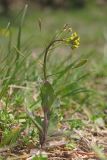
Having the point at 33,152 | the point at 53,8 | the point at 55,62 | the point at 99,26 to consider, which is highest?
the point at 53,8

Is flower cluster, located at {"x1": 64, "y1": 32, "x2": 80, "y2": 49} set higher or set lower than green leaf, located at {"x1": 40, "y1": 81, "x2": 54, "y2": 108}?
higher


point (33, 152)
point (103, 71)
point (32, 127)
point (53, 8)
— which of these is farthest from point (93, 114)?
point (53, 8)

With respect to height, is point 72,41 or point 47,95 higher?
point 72,41

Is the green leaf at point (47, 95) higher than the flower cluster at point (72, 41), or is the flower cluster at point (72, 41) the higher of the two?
the flower cluster at point (72, 41)

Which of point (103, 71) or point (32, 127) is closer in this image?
point (32, 127)

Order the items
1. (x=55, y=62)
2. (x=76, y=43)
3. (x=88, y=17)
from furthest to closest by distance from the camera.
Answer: (x=88, y=17)
(x=55, y=62)
(x=76, y=43)

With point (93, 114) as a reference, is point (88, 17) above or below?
above

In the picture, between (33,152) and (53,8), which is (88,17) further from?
(33,152)

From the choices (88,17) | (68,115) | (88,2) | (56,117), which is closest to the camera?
(56,117)
